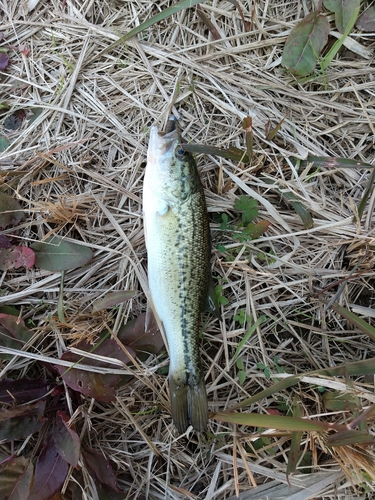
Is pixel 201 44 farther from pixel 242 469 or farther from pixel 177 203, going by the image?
pixel 242 469

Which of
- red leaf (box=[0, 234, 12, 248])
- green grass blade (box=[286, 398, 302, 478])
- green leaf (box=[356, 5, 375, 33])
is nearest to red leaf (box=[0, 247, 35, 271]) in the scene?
red leaf (box=[0, 234, 12, 248])

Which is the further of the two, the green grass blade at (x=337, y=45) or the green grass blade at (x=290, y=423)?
the green grass blade at (x=337, y=45)

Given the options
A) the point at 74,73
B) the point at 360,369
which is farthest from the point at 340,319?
the point at 74,73

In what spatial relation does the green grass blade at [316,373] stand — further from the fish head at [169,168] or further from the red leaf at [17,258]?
the red leaf at [17,258]

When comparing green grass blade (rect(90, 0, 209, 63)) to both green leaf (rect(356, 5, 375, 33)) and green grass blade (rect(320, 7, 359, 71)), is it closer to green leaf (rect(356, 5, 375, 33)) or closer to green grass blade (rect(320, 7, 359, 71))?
green grass blade (rect(320, 7, 359, 71))

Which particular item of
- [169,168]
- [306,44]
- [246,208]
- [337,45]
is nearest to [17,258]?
[169,168]

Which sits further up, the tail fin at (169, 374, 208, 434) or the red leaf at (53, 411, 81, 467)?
the tail fin at (169, 374, 208, 434)

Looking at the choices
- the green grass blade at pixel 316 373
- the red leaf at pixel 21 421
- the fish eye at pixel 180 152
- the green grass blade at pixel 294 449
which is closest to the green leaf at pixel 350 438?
the green grass blade at pixel 294 449
